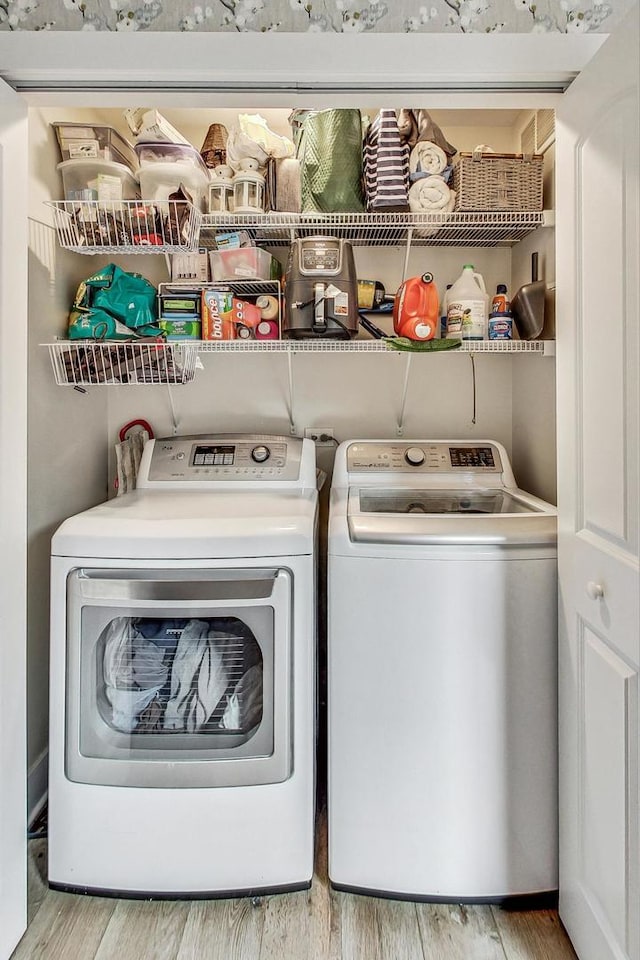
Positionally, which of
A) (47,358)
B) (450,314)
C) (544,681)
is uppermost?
(450,314)

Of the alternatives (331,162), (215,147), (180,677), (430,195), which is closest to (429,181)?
(430,195)

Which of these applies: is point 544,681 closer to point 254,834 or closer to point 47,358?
point 254,834

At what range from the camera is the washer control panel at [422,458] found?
7.06ft

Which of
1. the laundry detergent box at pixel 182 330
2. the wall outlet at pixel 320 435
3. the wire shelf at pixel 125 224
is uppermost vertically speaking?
the wire shelf at pixel 125 224

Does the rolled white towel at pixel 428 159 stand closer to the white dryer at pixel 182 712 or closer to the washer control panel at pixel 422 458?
the washer control panel at pixel 422 458

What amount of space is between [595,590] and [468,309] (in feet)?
3.72

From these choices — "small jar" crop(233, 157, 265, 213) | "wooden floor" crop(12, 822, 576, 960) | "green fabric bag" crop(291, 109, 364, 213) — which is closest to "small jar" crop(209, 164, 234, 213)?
"small jar" crop(233, 157, 265, 213)

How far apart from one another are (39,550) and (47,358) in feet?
2.01

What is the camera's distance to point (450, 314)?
2082 mm

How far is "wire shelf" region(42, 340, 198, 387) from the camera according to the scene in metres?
1.92

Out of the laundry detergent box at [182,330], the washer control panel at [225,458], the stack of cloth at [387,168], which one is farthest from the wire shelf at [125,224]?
the washer control panel at [225,458]

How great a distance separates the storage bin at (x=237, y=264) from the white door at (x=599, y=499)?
101 centimetres

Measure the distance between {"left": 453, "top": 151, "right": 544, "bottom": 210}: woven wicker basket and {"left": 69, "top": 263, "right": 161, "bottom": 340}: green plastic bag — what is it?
1.07 metres

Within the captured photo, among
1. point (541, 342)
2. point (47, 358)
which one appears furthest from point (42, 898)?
point (541, 342)
